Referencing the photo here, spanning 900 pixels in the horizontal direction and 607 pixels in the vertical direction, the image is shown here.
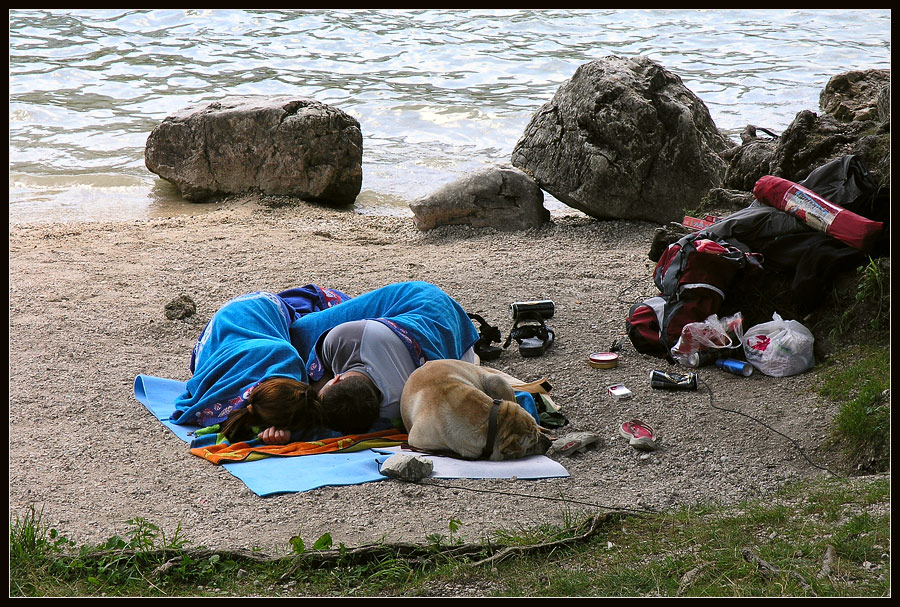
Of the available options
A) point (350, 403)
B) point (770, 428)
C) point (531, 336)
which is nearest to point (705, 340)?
point (770, 428)

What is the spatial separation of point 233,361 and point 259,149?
6.29 metres

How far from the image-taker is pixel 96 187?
42.2ft

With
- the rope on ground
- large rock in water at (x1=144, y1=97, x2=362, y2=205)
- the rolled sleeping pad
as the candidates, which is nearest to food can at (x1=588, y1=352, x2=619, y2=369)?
the rope on ground

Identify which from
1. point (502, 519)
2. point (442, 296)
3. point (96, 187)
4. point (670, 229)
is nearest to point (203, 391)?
point (442, 296)

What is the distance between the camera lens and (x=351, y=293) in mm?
7324

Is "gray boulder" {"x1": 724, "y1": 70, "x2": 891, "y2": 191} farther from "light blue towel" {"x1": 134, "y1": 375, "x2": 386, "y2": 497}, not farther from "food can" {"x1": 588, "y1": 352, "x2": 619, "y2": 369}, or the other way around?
"light blue towel" {"x1": 134, "y1": 375, "x2": 386, "y2": 497}

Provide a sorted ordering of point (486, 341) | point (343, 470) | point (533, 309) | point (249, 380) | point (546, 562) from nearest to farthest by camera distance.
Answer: point (546, 562), point (343, 470), point (249, 380), point (486, 341), point (533, 309)

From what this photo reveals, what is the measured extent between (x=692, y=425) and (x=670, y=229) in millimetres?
2451

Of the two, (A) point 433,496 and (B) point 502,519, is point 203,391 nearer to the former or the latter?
(A) point 433,496

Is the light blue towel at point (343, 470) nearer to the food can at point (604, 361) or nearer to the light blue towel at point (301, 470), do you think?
the light blue towel at point (301, 470)

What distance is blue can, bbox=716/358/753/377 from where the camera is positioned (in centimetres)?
525

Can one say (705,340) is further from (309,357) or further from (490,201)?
(490,201)

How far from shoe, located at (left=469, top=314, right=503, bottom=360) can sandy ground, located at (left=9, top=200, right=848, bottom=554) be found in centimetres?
9

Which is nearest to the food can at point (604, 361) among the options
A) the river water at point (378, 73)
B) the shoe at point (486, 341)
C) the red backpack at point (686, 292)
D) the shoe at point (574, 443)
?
the red backpack at point (686, 292)
